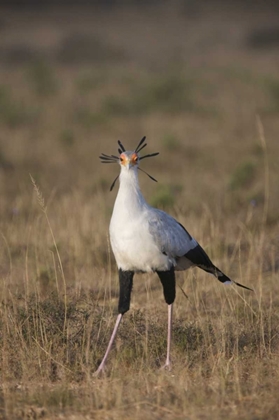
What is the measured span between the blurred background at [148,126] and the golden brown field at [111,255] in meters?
0.05

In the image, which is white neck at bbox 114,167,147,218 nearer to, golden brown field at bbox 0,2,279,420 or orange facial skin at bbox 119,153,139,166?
orange facial skin at bbox 119,153,139,166

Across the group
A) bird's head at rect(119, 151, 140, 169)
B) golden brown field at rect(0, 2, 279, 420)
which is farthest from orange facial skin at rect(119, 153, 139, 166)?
golden brown field at rect(0, 2, 279, 420)

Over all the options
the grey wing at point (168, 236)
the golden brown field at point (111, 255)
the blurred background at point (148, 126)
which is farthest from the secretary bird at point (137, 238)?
the blurred background at point (148, 126)

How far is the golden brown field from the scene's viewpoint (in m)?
4.59

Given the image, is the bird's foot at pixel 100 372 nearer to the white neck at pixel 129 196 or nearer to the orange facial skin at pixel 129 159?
the white neck at pixel 129 196

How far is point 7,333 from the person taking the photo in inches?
207

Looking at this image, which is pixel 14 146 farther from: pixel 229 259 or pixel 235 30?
pixel 235 30

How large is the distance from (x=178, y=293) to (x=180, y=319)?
704 millimetres

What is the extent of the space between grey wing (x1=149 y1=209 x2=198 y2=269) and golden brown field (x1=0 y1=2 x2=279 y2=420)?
1.60 ft

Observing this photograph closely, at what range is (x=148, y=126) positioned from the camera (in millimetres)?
17359

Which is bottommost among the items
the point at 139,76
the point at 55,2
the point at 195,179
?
the point at 195,179

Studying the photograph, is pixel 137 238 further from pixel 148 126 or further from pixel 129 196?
pixel 148 126

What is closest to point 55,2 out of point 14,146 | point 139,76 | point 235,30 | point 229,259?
point 235,30

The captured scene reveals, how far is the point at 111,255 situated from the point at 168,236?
2.79 metres
